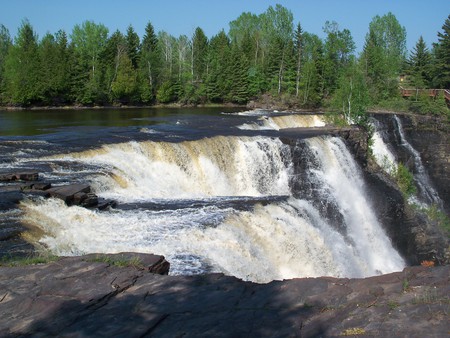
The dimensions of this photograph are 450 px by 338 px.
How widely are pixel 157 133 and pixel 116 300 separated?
1856cm

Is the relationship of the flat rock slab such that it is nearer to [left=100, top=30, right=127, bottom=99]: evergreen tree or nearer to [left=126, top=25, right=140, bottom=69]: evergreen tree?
[left=100, top=30, right=127, bottom=99]: evergreen tree

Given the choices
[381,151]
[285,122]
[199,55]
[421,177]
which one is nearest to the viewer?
[421,177]

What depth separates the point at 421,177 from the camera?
2977cm

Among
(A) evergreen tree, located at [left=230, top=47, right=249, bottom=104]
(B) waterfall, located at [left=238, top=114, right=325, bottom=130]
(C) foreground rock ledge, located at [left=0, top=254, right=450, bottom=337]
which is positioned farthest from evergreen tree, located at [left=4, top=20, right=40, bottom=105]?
(C) foreground rock ledge, located at [left=0, top=254, right=450, bottom=337]

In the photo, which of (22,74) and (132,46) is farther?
(132,46)

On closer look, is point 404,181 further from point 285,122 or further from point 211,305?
point 211,305

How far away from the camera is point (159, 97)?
2249 inches

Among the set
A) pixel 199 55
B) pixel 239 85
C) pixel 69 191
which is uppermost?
pixel 199 55

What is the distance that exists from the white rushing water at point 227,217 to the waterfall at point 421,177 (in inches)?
316

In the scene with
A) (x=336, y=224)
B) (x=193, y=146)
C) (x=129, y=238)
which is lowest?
(x=336, y=224)

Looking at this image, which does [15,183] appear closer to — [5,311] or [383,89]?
[5,311]

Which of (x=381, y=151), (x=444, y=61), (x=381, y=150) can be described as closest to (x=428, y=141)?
(x=381, y=150)

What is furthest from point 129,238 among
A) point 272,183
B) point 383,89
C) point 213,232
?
point 383,89

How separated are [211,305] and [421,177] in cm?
2759
